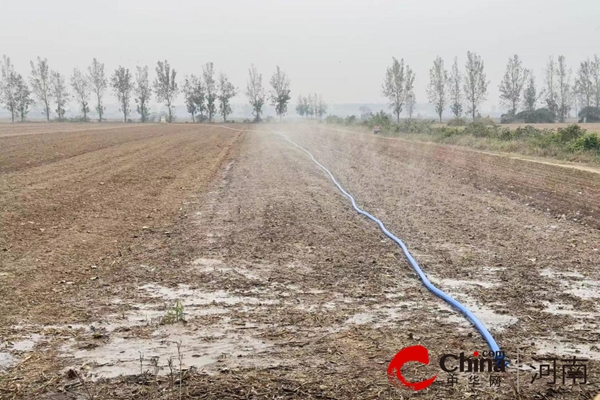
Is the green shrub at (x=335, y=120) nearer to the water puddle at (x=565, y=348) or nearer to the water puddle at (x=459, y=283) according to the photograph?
the water puddle at (x=459, y=283)

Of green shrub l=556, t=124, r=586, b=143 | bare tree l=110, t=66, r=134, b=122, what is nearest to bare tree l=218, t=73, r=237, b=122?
bare tree l=110, t=66, r=134, b=122

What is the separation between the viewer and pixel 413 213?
9.66 meters

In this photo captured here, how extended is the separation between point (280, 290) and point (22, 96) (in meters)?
96.9

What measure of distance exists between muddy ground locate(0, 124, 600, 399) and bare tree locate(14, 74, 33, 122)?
Answer: 8739cm

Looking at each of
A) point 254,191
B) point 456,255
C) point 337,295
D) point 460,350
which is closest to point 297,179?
point 254,191

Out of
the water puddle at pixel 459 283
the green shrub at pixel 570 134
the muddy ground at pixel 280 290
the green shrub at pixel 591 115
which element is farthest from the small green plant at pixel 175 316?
the green shrub at pixel 591 115

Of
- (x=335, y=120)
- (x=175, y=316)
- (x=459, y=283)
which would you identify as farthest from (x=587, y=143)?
(x=335, y=120)

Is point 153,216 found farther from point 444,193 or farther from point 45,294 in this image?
point 444,193

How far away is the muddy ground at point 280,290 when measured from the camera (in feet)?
11.6

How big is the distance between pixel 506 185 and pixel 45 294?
11.2 m

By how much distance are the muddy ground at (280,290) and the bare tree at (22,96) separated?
87386mm

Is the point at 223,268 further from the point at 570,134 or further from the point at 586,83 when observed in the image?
the point at 586,83

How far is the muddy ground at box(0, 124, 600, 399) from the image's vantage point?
354 centimetres

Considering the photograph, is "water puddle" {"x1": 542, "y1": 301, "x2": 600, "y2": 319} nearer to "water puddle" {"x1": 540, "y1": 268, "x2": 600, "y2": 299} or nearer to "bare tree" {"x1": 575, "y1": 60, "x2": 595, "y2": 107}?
"water puddle" {"x1": 540, "y1": 268, "x2": 600, "y2": 299}
